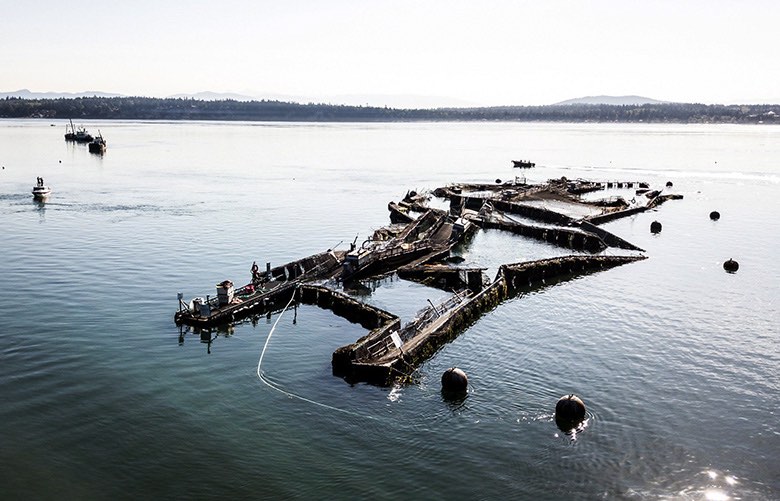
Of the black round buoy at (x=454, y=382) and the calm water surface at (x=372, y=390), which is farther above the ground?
the black round buoy at (x=454, y=382)

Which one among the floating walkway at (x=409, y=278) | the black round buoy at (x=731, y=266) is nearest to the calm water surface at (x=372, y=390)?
the black round buoy at (x=731, y=266)

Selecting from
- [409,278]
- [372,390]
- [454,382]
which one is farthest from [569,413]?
[409,278]

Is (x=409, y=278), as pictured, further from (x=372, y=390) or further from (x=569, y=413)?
(x=569, y=413)

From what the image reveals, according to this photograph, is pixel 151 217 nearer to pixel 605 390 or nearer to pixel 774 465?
pixel 605 390

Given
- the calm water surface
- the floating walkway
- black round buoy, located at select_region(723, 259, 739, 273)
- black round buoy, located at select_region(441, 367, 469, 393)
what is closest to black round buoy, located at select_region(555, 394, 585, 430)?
the calm water surface

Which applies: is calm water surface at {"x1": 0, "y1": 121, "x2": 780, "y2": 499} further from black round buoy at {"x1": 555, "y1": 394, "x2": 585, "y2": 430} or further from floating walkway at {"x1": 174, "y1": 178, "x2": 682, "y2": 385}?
floating walkway at {"x1": 174, "y1": 178, "x2": 682, "y2": 385}

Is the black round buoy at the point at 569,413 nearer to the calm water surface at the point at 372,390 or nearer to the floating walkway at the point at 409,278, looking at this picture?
the calm water surface at the point at 372,390

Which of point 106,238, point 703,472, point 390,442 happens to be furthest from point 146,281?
point 703,472
